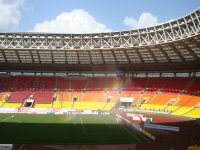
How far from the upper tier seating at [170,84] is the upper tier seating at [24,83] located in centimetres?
4570

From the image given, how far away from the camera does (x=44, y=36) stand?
1683 inches

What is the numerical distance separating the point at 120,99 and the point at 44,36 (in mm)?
30069

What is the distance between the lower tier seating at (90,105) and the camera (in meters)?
48.8

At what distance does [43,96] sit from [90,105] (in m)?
16.3

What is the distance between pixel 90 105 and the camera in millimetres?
49625

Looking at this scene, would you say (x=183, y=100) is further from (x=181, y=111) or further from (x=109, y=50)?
(x=109, y=50)

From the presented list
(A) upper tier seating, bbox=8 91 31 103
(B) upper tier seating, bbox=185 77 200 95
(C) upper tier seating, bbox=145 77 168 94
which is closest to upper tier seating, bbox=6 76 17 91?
(A) upper tier seating, bbox=8 91 31 103

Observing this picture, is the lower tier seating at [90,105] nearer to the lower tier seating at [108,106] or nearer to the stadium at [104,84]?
the stadium at [104,84]

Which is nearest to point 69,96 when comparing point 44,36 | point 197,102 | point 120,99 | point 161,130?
point 120,99

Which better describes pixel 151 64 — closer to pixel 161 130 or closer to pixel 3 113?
pixel 161 130

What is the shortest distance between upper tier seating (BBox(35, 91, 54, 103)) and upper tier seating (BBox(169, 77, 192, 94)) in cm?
3890

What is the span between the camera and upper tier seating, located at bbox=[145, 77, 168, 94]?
52.8m

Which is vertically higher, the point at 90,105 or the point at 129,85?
the point at 129,85

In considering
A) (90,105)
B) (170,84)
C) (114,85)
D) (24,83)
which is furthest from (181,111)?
(24,83)
